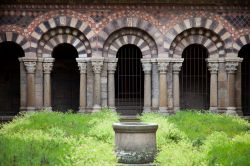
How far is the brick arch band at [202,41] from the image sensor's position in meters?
20.4

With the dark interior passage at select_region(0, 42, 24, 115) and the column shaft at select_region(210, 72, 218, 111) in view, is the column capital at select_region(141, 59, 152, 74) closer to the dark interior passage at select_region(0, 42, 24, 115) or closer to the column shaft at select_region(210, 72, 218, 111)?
the column shaft at select_region(210, 72, 218, 111)

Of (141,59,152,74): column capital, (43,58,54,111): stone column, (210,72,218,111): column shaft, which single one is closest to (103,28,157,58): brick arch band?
(141,59,152,74): column capital

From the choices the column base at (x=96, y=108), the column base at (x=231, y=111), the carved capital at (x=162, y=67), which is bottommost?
the column base at (x=231, y=111)

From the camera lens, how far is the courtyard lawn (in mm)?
10211

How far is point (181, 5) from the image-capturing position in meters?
20.3

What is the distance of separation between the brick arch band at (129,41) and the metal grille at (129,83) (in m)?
2.81

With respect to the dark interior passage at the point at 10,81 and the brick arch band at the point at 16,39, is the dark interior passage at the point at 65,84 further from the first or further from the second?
the brick arch band at the point at 16,39

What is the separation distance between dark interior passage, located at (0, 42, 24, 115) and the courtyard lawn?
615cm

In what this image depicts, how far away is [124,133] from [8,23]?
9.45 m

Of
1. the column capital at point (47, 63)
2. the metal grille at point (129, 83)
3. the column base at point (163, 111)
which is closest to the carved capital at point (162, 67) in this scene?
the column base at point (163, 111)

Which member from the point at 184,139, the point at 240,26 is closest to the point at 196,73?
the point at 240,26

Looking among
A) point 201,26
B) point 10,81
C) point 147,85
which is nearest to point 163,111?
point 147,85

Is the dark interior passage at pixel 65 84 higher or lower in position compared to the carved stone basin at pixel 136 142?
higher

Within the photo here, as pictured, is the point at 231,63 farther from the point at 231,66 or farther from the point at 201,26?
the point at 201,26
